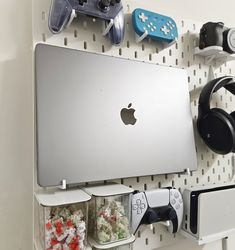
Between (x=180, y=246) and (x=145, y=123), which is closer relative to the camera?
(x=145, y=123)

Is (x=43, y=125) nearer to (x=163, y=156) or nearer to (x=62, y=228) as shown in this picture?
(x=62, y=228)

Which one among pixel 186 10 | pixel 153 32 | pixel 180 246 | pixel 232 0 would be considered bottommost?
pixel 180 246

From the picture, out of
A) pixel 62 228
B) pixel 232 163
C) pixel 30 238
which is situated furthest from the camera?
pixel 232 163

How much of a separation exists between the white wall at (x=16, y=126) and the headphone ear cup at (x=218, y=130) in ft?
1.57

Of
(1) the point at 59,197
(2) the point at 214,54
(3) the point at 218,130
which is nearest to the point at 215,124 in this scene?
(3) the point at 218,130

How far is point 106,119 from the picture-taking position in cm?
55

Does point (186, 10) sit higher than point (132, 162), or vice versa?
point (186, 10)

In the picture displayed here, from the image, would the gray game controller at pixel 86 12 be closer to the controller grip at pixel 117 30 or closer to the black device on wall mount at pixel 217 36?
the controller grip at pixel 117 30

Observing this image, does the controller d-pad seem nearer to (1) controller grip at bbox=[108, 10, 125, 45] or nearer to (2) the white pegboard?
(2) the white pegboard

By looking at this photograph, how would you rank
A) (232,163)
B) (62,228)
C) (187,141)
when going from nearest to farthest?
(62,228), (187,141), (232,163)

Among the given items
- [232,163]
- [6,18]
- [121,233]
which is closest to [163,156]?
[121,233]

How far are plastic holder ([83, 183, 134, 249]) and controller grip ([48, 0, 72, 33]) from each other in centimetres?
37

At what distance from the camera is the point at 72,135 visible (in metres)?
0.51

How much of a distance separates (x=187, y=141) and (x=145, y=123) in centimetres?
15
